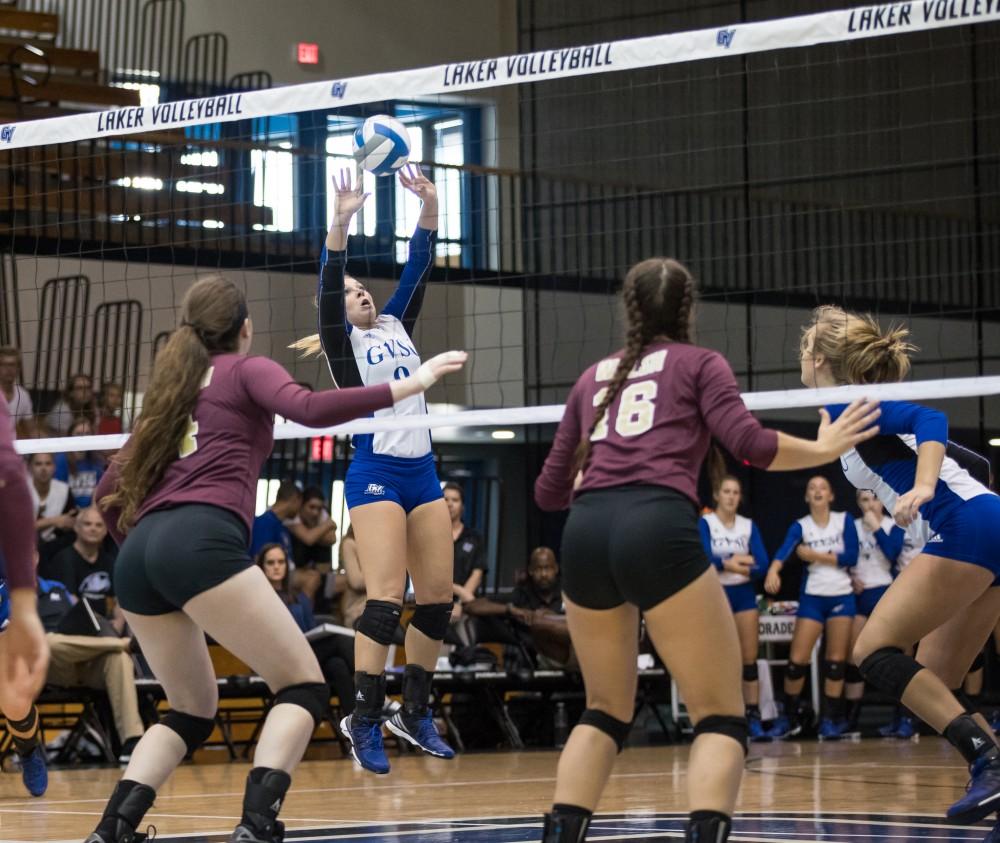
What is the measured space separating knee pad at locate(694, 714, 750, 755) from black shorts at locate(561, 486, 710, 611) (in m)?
0.32

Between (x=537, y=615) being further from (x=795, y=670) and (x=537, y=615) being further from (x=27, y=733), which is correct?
(x=27, y=733)

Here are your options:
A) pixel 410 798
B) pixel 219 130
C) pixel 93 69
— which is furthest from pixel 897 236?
pixel 410 798

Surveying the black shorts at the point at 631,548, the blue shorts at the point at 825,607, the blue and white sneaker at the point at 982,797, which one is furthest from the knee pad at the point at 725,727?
the blue shorts at the point at 825,607

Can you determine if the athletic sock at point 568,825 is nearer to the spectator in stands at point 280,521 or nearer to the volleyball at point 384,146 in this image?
the volleyball at point 384,146

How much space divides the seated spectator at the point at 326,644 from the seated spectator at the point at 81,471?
5.04 feet

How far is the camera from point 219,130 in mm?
15688

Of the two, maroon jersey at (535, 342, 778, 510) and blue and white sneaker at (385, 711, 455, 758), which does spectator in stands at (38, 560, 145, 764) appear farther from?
maroon jersey at (535, 342, 778, 510)

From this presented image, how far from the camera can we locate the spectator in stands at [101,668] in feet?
31.6

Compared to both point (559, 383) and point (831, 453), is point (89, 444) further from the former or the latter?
point (559, 383)

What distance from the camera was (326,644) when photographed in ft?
34.5

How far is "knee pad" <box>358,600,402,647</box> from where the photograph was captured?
6086 millimetres

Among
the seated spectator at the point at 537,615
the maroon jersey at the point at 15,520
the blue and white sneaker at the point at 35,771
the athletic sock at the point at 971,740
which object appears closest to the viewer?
the maroon jersey at the point at 15,520

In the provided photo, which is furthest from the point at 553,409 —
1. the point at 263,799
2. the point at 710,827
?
the point at 710,827

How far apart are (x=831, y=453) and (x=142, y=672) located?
7335 mm
